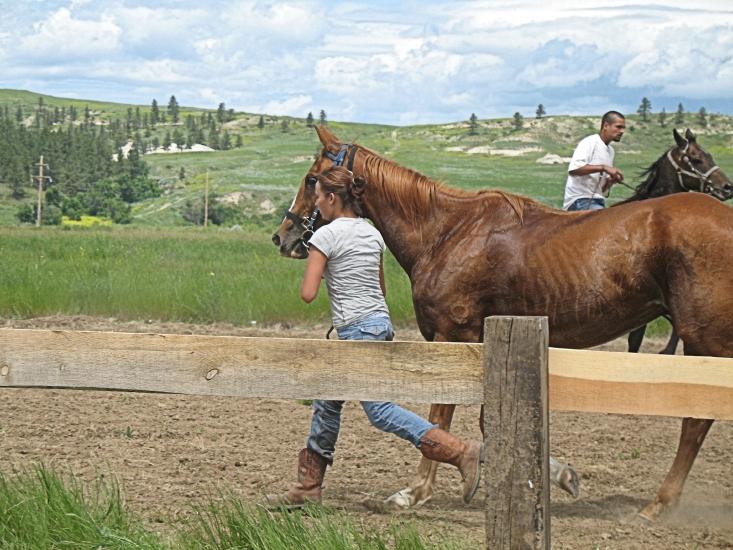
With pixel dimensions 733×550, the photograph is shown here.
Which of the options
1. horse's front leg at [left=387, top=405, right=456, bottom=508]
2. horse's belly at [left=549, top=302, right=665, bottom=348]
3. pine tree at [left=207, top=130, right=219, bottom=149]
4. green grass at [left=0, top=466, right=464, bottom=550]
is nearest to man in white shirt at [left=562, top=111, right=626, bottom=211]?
horse's belly at [left=549, top=302, right=665, bottom=348]

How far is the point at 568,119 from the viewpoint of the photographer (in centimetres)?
12381

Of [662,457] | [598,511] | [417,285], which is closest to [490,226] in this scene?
[417,285]

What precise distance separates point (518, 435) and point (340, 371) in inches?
29.1

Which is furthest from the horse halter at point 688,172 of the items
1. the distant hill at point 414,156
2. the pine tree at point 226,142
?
the pine tree at point 226,142

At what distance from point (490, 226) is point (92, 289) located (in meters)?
9.43

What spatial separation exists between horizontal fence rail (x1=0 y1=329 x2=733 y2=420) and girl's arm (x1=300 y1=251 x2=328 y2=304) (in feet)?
4.80

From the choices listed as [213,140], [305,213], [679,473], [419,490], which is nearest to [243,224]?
[305,213]

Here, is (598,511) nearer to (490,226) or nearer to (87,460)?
(490,226)

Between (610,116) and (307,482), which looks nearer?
(307,482)

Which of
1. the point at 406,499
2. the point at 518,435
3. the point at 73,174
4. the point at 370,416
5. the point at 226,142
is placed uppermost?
the point at 518,435

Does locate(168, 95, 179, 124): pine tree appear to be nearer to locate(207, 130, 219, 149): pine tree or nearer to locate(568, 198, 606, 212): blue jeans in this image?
locate(207, 130, 219, 149): pine tree

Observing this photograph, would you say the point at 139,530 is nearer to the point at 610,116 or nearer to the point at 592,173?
the point at 592,173

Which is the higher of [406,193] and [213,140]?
→ [406,193]

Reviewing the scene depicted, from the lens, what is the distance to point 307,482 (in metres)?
5.80
